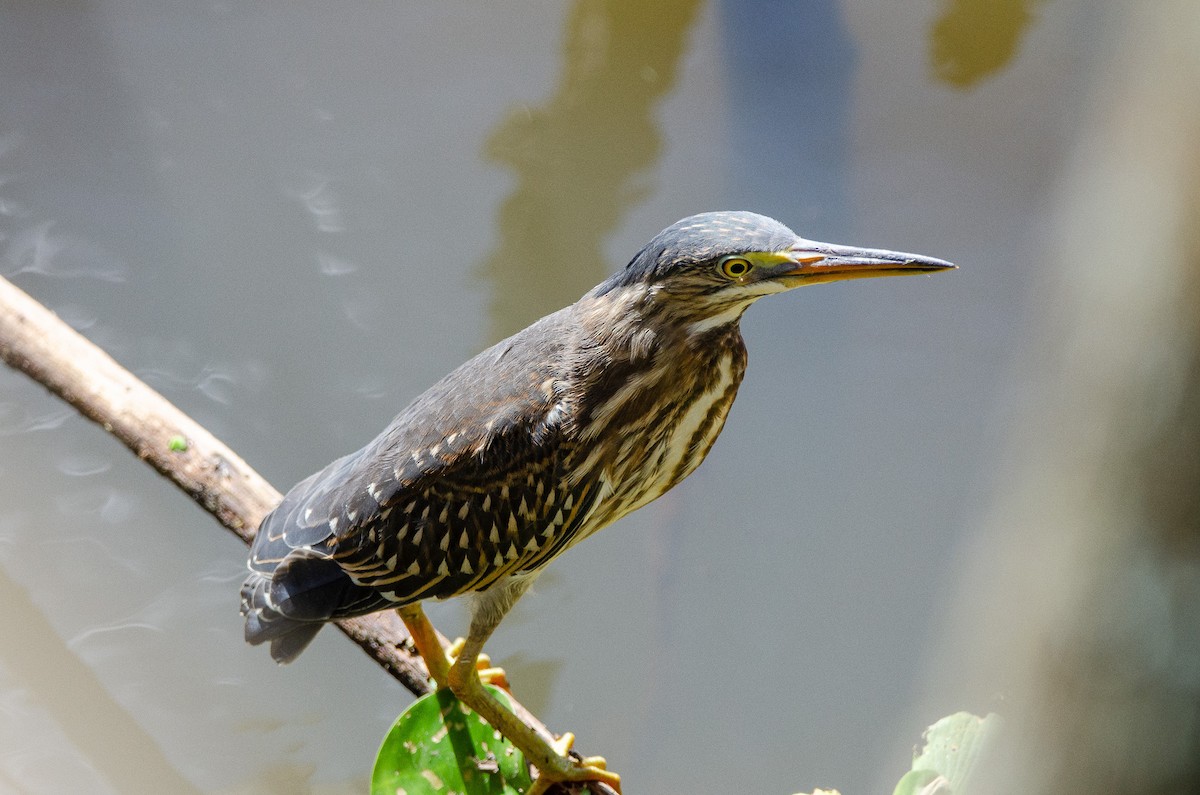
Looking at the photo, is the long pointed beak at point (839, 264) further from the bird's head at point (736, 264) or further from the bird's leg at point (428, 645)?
the bird's leg at point (428, 645)

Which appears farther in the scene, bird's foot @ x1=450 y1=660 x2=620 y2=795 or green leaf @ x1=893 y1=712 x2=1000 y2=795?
bird's foot @ x1=450 y1=660 x2=620 y2=795

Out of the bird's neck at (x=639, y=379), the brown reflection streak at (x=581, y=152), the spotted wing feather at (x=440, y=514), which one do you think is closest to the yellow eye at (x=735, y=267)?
the bird's neck at (x=639, y=379)

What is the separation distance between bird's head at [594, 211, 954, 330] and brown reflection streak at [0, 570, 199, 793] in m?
2.28

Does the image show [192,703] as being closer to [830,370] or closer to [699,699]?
[699,699]

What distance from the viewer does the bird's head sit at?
64.6 inches

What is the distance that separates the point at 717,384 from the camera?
6.42 ft

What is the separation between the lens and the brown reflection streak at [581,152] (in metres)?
3.96

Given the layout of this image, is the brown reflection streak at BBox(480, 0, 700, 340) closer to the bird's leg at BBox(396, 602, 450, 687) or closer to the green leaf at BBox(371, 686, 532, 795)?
the bird's leg at BBox(396, 602, 450, 687)

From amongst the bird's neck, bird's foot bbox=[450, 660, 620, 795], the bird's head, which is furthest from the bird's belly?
bird's foot bbox=[450, 660, 620, 795]

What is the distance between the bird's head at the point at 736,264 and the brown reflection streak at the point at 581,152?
2.05 meters

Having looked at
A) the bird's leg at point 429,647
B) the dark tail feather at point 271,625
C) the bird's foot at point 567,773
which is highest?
the dark tail feather at point 271,625

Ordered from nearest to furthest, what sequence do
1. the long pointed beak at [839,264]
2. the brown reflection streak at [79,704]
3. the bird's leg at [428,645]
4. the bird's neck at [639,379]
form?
the long pointed beak at [839,264] → the bird's neck at [639,379] → the bird's leg at [428,645] → the brown reflection streak at [79,704]

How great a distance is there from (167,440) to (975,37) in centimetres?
379

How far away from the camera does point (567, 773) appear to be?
7.20 feet
